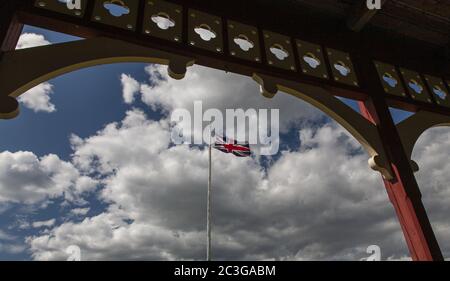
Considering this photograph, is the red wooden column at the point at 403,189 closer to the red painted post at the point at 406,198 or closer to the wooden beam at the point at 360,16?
the red painted post at the point at 406,198

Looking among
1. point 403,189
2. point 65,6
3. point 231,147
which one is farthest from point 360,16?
point 231,147

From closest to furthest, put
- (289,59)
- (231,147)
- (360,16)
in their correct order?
(289,59) < (360,16) < (231,147)

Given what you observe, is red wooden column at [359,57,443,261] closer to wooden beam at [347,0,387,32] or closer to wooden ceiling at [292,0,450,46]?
wooden beam at [347,0,387,32]

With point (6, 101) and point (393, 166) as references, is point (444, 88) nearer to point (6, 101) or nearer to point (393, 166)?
point (393, 166)

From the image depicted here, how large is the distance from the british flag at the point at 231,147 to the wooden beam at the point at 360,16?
817 centimetres

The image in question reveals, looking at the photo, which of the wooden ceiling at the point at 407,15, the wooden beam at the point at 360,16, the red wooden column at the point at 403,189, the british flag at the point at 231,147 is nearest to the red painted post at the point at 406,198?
the red wooden column at the point at 403,189

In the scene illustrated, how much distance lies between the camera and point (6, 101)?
2.16 meters

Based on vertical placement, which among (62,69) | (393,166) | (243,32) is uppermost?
(243,32)

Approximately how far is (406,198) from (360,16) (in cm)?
190

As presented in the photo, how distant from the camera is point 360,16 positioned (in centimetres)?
355

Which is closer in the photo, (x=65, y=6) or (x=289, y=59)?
(x=65, y=6)

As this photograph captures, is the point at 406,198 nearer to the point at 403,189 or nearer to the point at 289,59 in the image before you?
the point at 403,189
